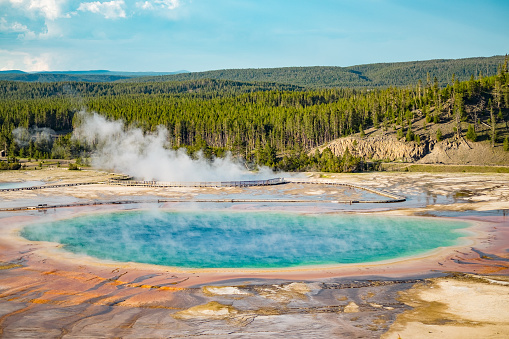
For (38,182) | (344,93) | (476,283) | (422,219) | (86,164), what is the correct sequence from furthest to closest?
(344,93) < (86,164) < (38,182) < (422,219) < (476,283)

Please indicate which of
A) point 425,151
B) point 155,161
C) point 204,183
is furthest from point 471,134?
point 155,161

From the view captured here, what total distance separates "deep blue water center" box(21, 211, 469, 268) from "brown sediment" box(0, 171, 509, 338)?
2168 mm

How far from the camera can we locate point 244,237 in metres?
39.1

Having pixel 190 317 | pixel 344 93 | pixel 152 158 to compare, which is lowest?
pixel 190 317

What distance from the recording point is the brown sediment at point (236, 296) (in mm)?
20156

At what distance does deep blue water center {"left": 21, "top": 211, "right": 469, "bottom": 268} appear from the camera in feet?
107

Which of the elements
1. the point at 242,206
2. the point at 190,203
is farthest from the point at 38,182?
the point at 242,206

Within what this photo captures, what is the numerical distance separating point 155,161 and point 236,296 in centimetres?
6260

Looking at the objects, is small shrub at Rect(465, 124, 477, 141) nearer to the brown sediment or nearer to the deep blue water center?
the deep blue water center

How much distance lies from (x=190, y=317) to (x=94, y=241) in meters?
18.8

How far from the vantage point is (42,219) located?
4628 cm

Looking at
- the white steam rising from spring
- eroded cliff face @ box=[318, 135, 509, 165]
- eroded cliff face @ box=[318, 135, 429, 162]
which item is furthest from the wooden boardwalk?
eroded cliff face @ box=[318, 135, 509, 165]

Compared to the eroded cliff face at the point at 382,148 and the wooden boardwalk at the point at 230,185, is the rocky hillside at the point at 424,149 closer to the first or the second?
the eroded cliff face at the point at 382,148

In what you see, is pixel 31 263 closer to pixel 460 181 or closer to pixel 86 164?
pixel 460 181
